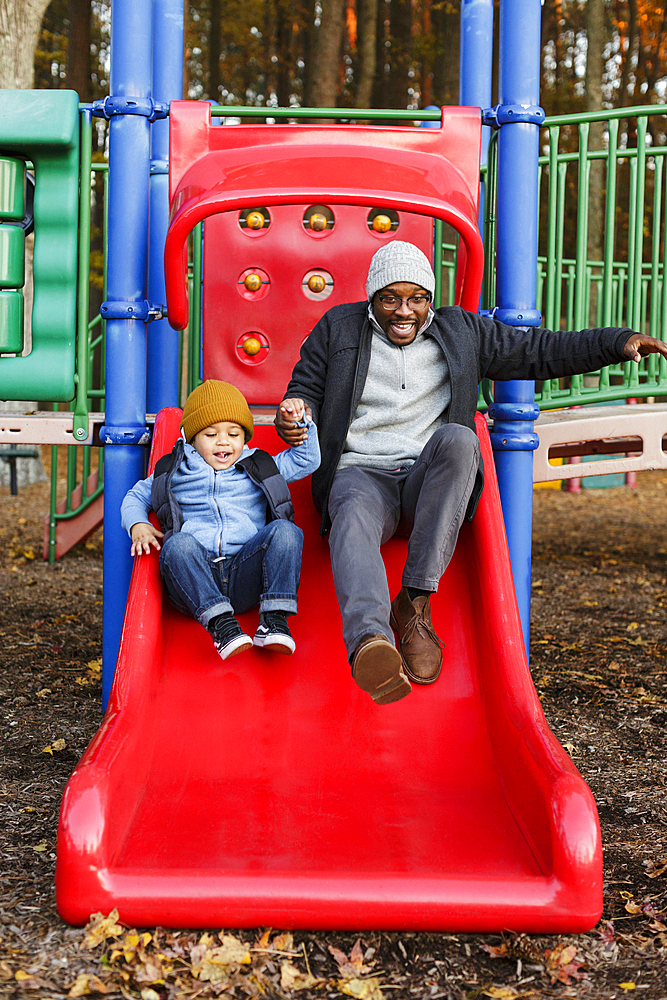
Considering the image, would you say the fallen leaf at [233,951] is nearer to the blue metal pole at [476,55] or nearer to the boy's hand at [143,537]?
the boy's hand at [143,537]

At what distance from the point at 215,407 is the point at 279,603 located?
63 centimetres

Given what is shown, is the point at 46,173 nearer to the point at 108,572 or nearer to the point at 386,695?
the point at 108,572

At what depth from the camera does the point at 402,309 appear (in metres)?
3.07

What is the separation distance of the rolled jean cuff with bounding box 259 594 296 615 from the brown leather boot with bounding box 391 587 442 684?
0.33 m

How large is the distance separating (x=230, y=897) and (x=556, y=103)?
24.6m

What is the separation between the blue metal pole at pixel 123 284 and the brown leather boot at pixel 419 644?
103 centimetres

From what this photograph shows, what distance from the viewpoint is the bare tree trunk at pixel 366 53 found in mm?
15125

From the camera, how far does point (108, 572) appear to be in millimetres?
3246

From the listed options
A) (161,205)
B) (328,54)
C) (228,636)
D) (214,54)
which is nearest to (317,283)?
(161,205)

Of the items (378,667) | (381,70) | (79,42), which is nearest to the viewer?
(378,667)

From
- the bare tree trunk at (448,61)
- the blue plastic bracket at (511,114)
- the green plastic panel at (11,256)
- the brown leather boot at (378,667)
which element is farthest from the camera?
the bare tree trunk at (448,61)

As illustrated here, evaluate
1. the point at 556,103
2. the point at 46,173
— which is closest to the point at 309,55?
the point at 556,103

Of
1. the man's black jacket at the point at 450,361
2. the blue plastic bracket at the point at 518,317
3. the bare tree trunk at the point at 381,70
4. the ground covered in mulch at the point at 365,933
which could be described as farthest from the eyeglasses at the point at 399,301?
the bare tree trunk at the point at 381,70

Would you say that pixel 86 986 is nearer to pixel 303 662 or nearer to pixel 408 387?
pixel 303 662
